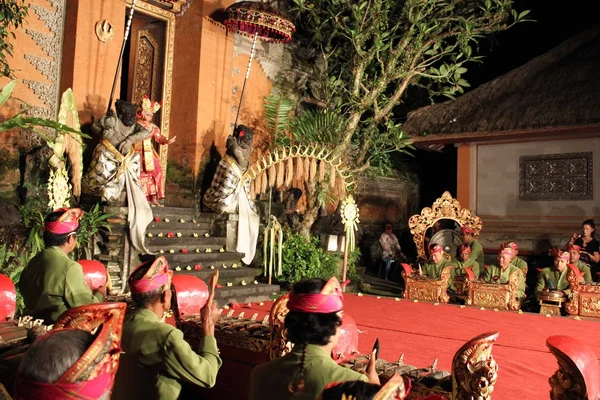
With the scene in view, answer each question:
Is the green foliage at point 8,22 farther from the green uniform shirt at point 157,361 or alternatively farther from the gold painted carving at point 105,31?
the green uniform shirt at point 157,361

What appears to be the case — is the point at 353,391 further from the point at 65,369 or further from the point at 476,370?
the point at 476,370

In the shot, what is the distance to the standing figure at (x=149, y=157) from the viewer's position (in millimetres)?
8664

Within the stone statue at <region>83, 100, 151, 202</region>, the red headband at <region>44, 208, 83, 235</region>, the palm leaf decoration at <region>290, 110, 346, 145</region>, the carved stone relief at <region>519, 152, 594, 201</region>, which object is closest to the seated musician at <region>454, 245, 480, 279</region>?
the carved stone relief at <region>519, 152, 594, 201</region>

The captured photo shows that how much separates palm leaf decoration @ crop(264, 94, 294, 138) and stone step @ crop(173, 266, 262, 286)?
352cm

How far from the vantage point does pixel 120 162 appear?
25.9 feet

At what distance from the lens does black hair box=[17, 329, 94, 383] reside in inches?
57.3

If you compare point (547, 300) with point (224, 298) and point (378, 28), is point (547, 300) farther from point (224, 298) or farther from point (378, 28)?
point (378, 28)

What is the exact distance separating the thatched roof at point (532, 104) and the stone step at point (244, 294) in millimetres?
5580

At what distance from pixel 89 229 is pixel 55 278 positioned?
383cm

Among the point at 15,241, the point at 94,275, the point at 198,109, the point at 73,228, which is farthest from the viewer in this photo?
the point at 198,109

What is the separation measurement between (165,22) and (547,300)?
7932 millimetres

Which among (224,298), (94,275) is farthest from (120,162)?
(94,275)

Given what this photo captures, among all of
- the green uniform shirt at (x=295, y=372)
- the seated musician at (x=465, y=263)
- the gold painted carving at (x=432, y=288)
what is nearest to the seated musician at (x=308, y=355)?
the green uniform shirt at (x=295, y=372)

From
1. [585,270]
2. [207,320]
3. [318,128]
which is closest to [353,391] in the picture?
[207,320]
